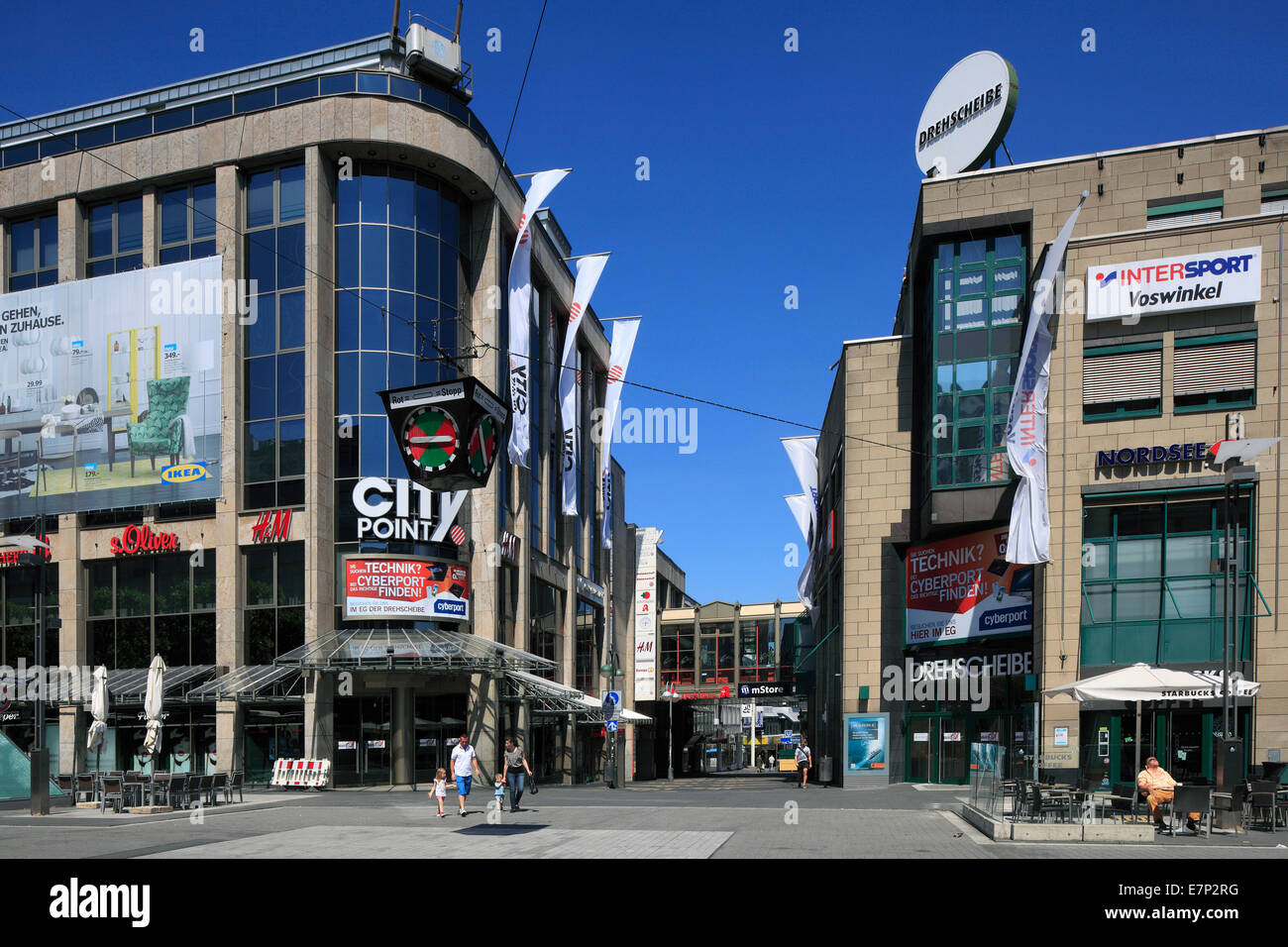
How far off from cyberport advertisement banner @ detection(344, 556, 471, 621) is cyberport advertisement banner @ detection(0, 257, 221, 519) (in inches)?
230

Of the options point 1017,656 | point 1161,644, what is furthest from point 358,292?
point 1161,644

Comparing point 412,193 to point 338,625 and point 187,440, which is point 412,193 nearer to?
point 187,440

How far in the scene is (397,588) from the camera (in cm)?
3481

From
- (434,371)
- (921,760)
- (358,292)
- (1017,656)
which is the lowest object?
(921,760)

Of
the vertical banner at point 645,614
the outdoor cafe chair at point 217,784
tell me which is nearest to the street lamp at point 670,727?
the vertical banner at point 645,614

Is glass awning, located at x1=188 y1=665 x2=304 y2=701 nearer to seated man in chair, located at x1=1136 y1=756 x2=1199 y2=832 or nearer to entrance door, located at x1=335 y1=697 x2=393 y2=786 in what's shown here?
entrance door, located at x1=335 y1=697 x2=393 y2=786

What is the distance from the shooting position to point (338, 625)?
35.0m

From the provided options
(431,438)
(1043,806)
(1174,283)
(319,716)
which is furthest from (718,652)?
(431,438)

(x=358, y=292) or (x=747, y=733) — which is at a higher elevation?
(x=358, y=292)

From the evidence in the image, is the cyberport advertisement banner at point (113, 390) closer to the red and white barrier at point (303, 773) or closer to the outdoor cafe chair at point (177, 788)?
the red and white barrier at point (303, 773)

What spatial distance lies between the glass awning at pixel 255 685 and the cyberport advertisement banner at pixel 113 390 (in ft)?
19.7

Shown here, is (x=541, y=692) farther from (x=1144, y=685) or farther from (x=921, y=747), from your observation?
(x=1144, y=685)

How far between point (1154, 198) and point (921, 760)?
1939 centimetres

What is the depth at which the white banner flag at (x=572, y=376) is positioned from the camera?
42.3 m
